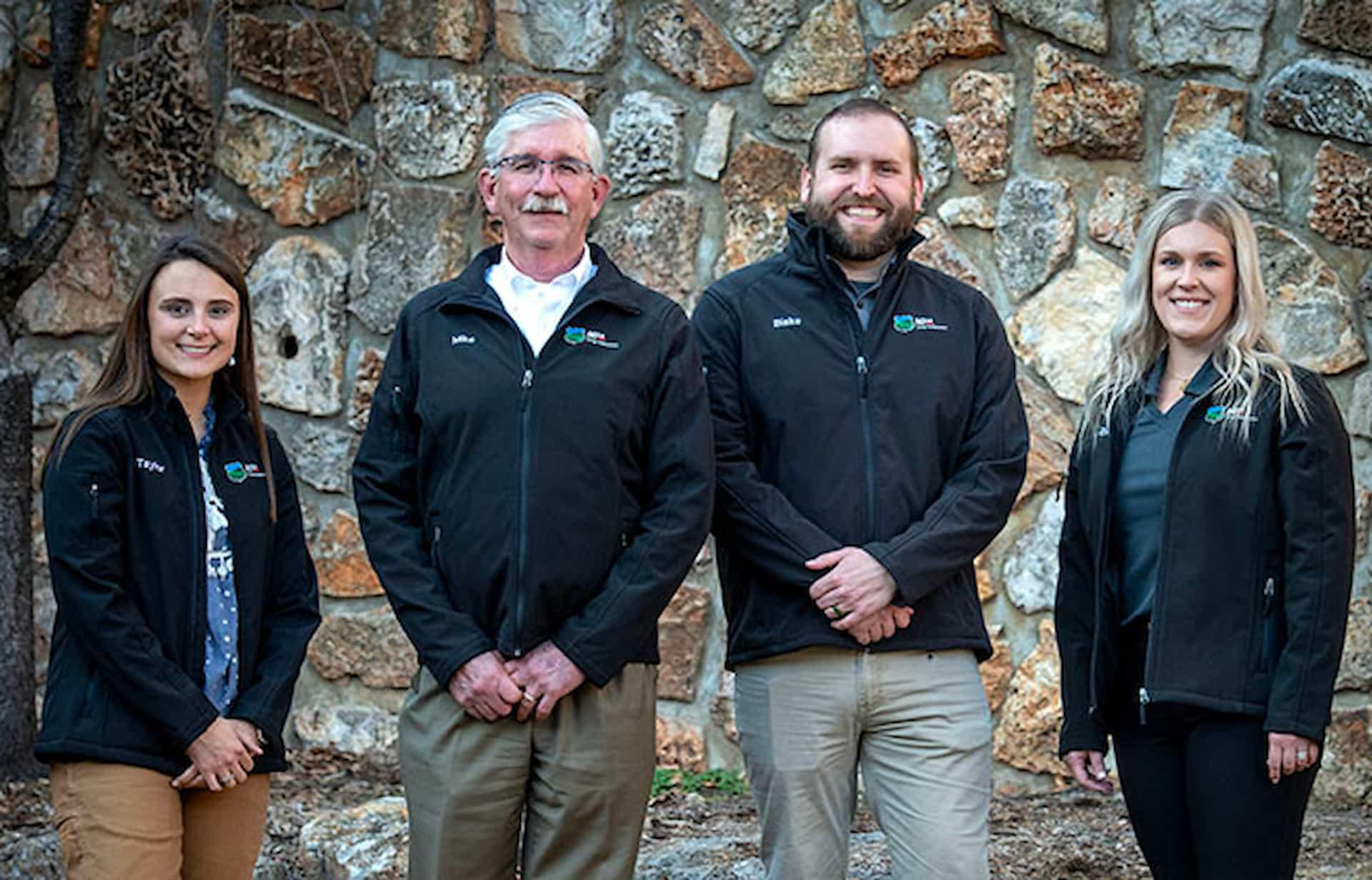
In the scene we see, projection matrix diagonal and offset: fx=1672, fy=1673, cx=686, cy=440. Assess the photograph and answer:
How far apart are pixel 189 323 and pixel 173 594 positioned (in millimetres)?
496

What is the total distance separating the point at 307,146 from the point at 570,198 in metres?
2.30

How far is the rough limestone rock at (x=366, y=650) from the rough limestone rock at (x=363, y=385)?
1.87ft

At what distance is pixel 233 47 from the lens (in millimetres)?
5078

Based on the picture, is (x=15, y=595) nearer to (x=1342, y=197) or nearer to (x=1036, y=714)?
(x=1036, y=714)

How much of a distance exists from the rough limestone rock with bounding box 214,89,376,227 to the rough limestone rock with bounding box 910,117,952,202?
1.64m

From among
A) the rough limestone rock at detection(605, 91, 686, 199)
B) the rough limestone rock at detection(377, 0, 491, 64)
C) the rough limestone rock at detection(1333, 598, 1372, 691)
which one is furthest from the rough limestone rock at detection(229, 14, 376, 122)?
the rough limestone rock at detection(1333, 598, 1372, 691)

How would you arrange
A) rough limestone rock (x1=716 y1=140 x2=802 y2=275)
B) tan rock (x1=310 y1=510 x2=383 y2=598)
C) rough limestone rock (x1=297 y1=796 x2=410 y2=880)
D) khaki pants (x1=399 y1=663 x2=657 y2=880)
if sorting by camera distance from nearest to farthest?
khaki pants (x1=399 y1=663 x2=657 y2=880) → rough limestone rock (x1=297 y1=796 x2=410 y2=880) → rough limestone rock (x1=716 y1=140 x2=802 y2=275) → tan rock (x1=310 y1=510 x2=383 y2=598)

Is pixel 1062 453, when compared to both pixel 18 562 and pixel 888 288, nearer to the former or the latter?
pixel 888 288

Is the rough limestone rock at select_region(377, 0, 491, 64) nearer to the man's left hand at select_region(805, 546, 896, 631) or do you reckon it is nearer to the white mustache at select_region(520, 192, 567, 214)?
the white mustache at select_region(520, 192, 567, 214)

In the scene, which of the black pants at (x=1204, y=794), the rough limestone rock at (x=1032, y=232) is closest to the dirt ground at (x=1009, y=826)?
the black pants at (x=1204, y=794)

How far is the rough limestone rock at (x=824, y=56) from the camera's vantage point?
15.5 ft

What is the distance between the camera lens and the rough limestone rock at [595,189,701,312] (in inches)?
192

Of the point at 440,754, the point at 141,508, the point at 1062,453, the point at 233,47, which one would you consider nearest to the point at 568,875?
the point at 440,754

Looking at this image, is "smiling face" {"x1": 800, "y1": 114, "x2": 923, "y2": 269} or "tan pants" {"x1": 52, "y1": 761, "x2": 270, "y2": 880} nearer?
"tan pants" {"x1": 52, "y1": 761, "x2": 270, "y2": 880}
